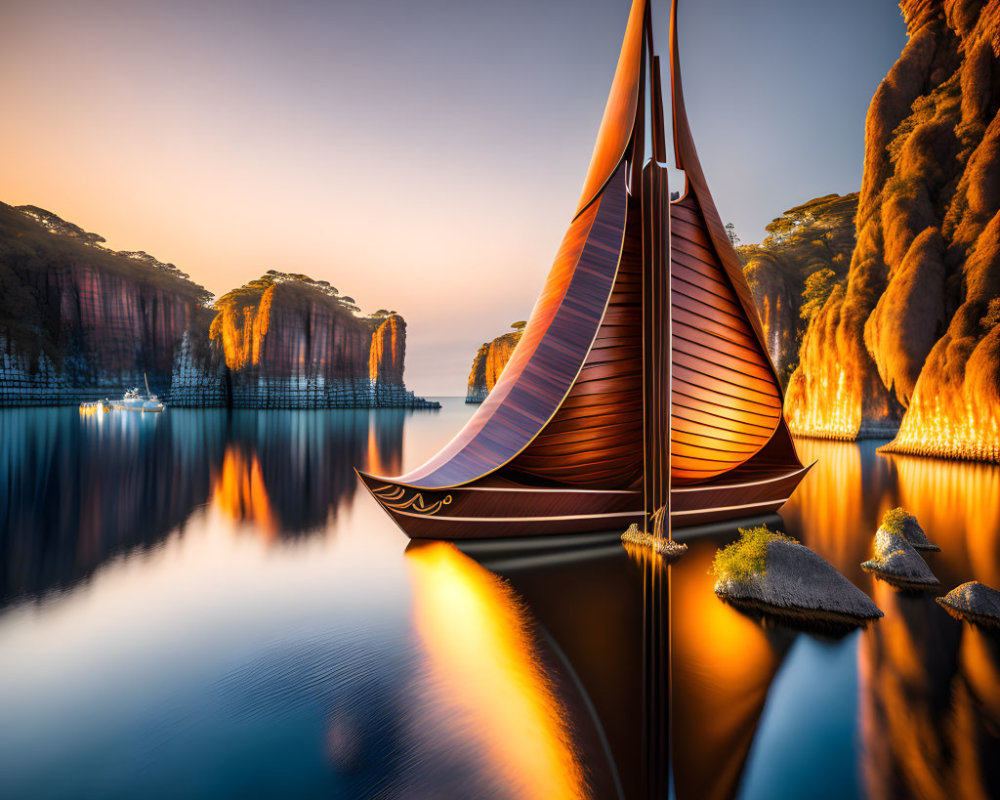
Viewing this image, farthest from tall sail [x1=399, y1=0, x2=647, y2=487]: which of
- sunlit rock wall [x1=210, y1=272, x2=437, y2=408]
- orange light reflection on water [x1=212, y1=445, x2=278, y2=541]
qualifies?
sunlit rock wall [x1=210, y1=272, x2=437, y2=408]

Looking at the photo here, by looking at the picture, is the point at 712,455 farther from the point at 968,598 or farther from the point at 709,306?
the point at 968,598

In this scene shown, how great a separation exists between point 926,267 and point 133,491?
2667 cm

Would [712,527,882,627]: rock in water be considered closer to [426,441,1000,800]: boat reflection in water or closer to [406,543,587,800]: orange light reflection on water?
[426,441,1000,800]: boat reflection in water

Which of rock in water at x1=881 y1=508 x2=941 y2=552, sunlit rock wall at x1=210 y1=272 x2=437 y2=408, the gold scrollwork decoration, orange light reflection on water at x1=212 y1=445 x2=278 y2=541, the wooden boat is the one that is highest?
sunlit rock wall at x1=210 y1=272 x2=437 y2=408

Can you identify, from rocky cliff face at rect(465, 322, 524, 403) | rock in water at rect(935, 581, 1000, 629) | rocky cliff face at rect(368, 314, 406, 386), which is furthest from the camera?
rocky cliff face at rect(465, 322, 524, 403)

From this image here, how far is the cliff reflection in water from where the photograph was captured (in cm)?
658

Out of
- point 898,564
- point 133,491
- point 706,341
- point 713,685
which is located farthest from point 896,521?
point 133,491

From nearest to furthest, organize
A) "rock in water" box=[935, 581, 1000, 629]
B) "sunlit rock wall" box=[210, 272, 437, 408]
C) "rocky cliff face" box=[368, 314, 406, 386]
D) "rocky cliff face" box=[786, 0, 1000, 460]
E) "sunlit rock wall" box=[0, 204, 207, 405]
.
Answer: "rock in water" box=[935, 581, 1000, 629] < "rocky cliff face" box=[786, 0, 1000, 460] < "sunlit rock wall" box=[0, 204, 207, 405] < "sunlit rock wall" box=[210, 272, 437, 408] < "rocky cliff face" box=[368, 314, 406, 386]

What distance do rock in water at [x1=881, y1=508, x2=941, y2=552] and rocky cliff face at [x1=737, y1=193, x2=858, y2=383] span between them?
3009 centimetres

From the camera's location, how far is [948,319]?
58.2 feet

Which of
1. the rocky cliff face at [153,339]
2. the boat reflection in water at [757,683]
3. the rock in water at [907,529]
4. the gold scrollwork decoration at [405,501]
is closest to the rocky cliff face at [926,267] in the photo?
the rock in water at [907,529]

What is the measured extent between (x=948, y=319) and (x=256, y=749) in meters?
24.2

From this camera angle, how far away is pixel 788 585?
16.0 feet

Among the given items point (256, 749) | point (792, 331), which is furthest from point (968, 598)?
point (792, 331)
